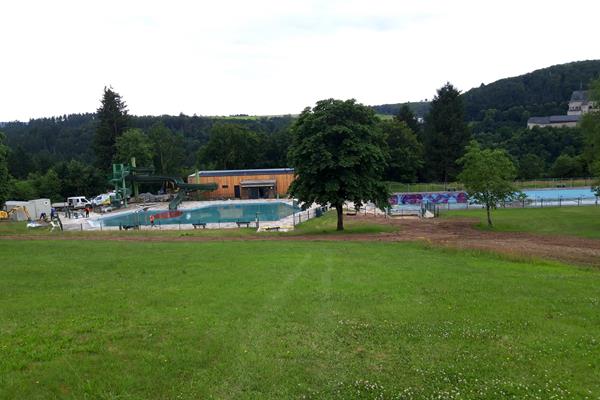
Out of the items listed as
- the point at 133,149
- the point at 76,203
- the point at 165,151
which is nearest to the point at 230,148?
the point at 165,151

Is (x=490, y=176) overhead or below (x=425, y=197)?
overhead

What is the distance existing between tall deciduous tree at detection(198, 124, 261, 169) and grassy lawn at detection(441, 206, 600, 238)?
5013 centimetres

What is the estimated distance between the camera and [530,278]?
46.5ft

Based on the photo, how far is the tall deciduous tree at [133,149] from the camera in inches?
2773

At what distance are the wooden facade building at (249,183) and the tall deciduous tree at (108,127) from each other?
1897cm

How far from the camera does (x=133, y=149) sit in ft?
231

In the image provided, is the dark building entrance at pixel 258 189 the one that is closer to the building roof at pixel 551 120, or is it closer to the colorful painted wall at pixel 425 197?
the colorful painted wall at pixel 425 197

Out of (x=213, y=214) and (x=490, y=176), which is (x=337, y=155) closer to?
(x=490, y=176)

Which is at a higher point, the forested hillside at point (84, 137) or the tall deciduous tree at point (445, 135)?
the forested hillside at point (84, 137)

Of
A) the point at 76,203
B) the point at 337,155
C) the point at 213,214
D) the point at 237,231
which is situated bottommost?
the point at 237,231

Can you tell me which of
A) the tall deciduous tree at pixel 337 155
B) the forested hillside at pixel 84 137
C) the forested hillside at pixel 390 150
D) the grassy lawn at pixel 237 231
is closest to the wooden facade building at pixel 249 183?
the forested hillside at pixel 390 150

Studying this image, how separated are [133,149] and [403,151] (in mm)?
43751

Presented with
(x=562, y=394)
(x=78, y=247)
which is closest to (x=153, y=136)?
(x=78, y=247)

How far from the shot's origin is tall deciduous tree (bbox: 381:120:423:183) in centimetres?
6938
